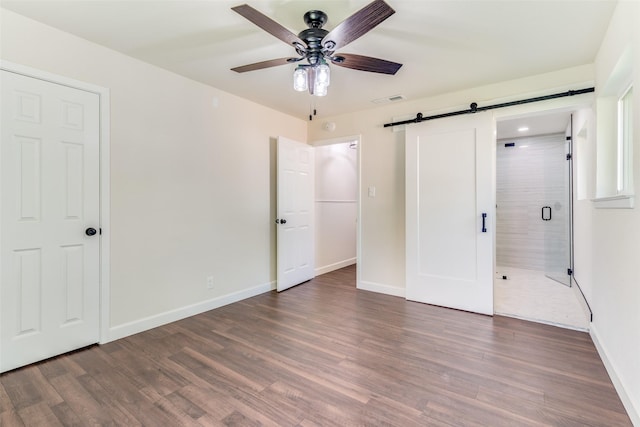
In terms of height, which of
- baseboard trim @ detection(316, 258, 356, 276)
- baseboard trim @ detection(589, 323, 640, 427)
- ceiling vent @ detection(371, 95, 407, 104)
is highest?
ceiling vent @ detection(371, 95, 407, 104)

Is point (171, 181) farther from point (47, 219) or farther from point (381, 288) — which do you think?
point (381, 288)

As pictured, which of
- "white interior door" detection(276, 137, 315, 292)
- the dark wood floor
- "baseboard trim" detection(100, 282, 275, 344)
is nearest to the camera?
the dark wood floor

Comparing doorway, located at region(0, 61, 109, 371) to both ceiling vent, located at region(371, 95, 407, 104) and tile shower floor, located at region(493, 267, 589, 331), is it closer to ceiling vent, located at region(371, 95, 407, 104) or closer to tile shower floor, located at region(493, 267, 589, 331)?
ceiling vent, located at region(371, 95, 407, 104)

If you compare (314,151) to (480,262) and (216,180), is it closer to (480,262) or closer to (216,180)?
(216,180)

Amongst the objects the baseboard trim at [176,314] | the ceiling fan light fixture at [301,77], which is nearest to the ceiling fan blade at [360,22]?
the ceiling fan light fixture at [301,77]

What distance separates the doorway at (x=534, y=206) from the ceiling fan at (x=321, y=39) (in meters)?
3.26

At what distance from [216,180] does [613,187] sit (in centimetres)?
362

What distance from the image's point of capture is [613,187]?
2383mm

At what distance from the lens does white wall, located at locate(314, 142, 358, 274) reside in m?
4.99

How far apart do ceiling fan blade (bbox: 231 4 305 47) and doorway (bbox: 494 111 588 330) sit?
3.72 m

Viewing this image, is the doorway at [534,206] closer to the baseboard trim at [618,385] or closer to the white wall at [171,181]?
the baseboard trim at [618,385]

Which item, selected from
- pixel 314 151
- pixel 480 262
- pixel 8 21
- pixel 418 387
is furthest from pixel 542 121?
pixel 8 21

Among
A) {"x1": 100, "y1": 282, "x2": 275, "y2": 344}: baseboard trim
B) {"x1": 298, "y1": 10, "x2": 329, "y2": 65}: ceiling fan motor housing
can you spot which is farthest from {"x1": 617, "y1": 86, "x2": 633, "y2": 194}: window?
{"x1": 100, "y1": 282, "x2": 275, "y2": 344}: baseboard trim

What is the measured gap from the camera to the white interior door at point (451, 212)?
10.5ft
